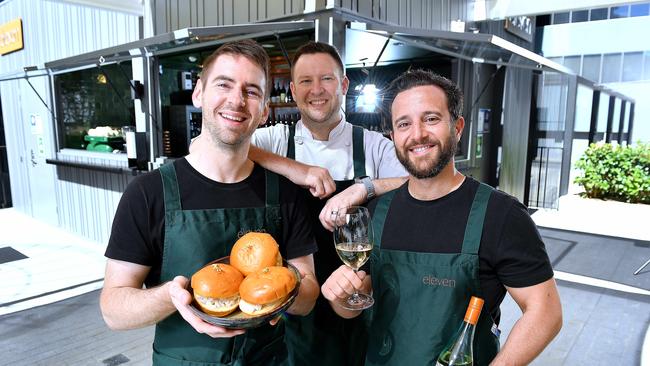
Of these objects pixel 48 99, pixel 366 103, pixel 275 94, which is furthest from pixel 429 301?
pixel 48 99

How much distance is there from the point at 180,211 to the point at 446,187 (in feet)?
2.75

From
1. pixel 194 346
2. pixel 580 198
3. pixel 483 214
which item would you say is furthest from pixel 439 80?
pixel 580 198

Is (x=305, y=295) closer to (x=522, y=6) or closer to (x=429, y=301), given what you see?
(x=429, y=301)

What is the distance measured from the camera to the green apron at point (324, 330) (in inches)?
74.7

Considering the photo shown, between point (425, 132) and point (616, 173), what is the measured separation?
7.26 meters

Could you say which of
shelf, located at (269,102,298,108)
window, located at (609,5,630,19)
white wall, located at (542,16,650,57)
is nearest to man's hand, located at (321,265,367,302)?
shelf, located at (269,102,298,108)

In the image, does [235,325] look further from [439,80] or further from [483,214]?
[439,80]

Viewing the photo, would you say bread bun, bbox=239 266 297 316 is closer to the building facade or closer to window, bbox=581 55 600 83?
the building facade

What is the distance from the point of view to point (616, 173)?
23.4 ft

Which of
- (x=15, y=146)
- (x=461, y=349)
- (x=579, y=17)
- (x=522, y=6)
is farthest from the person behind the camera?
(x=579, y=17)

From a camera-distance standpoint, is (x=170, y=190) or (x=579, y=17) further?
(x=579, y=17)

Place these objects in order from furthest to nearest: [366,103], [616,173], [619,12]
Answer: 1. [619,12]
2. [616,173]
3. [366,103]

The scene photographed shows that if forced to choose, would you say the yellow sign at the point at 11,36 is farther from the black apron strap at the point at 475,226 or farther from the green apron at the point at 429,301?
the black apron strap at the point at 475,226

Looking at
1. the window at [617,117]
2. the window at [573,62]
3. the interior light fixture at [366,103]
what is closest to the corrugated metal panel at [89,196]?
the interior light fixture at [366,103]
